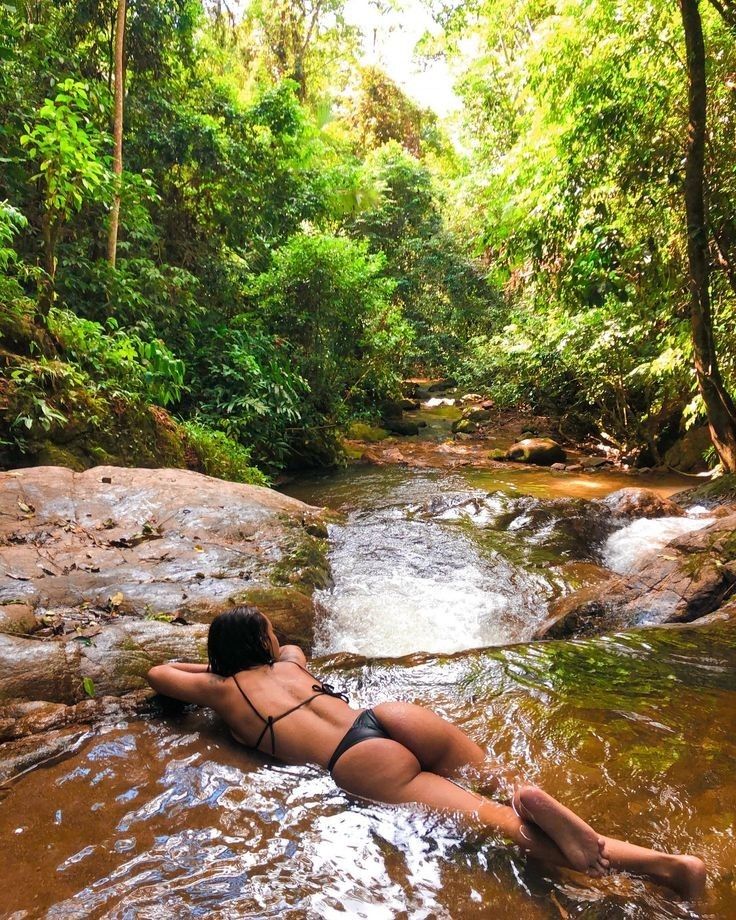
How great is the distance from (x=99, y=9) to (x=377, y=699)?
12.2 m

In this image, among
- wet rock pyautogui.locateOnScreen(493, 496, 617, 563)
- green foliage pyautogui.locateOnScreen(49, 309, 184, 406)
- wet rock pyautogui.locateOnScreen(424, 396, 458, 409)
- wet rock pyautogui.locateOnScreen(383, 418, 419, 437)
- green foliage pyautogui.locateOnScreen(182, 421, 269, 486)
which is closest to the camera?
wet rock pyautogui.locateOnScreen(493, 496, 617, 563)

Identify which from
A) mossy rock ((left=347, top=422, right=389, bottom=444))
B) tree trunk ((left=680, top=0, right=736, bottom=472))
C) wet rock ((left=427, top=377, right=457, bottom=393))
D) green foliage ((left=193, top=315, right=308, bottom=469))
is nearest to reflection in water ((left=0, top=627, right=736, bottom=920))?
tree trunk ((left=680, top=0, right=736, bottom=472))

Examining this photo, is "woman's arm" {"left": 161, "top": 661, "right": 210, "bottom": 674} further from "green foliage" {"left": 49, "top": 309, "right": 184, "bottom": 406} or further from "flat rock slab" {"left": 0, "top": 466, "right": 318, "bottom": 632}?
"green foliage" {"left": 49, "top": 309, "right": 184, "bottom": 406}

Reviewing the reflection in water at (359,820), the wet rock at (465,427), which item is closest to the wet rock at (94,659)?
the reflection in water at (359,820)

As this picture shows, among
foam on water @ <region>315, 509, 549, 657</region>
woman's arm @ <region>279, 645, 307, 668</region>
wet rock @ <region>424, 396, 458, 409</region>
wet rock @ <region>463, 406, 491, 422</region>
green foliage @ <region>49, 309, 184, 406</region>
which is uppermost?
green foliage @ <region>49, 309, 184, 406</region>

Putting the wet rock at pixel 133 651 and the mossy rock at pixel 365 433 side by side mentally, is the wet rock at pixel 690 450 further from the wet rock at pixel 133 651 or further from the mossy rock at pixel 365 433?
the wet rock at pixel 133 651

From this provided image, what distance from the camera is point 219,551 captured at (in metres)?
5.31

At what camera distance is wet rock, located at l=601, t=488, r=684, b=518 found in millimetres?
7992

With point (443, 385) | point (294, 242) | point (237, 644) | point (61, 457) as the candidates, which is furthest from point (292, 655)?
point (443, 385)

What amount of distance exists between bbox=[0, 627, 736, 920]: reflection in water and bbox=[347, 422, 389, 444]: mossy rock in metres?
12.2

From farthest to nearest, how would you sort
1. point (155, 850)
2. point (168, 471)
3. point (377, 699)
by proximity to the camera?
point (168, 471) < point (377, 699) < point (155, 850)

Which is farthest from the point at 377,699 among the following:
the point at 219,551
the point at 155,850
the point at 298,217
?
the point at 298,217

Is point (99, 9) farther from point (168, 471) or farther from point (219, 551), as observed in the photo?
point (219, 551)

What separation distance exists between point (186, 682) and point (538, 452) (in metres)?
10.9
